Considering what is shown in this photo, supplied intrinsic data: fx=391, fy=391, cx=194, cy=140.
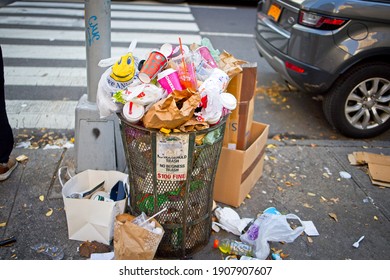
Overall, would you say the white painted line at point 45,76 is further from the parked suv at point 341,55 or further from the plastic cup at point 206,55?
the plastic cup at point 206,55

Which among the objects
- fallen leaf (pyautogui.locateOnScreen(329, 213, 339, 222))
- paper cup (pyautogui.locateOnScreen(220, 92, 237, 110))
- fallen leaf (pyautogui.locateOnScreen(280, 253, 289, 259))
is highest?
paper cup (pyautogui.locateOnScreen(220, 92, 237, 110))

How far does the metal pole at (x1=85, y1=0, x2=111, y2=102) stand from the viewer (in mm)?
2865

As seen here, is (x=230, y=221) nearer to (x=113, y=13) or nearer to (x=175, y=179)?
(x=175, y=179)

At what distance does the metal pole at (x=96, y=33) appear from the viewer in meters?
2.87

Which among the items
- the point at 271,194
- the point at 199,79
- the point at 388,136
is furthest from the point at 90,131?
the point at 388,136

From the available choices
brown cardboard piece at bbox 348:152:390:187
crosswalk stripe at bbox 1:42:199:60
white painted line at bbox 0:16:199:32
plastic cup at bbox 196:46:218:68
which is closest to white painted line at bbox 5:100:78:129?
crosswalk stripe at bbox 1:42:199:60

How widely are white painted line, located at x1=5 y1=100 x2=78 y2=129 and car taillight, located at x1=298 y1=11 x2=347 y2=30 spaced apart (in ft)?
8.94

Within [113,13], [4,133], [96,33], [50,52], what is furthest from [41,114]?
[113,13]

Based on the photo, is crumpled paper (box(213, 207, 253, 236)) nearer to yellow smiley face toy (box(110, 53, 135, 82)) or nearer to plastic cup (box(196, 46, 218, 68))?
plastic cup (box(196, 46, 218, 68))

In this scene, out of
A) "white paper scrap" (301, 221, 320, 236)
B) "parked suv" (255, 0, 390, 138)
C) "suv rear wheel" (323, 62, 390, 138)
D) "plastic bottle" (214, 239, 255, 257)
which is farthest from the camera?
"suv rear wheel" (323, 62, 390, 138)

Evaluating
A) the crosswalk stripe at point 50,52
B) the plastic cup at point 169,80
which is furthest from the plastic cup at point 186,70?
the crosswalk stripe at point 50,52

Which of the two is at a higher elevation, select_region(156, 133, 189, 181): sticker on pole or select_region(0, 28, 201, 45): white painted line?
select_region(156, 133, 189, 181): sticker on pole
